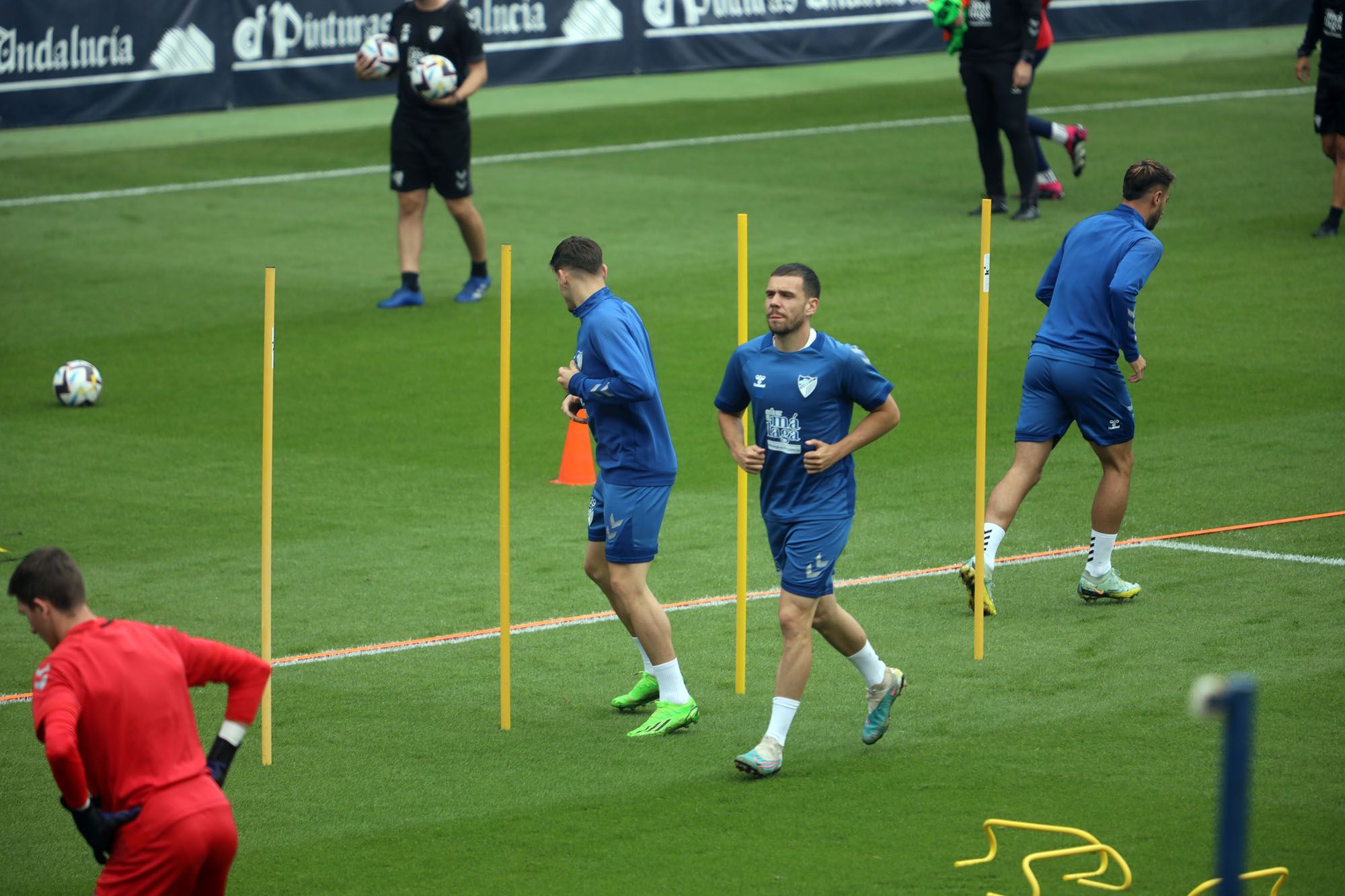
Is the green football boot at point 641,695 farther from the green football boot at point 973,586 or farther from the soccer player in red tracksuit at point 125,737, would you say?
the soccer player in red tracksuit at point 125,737

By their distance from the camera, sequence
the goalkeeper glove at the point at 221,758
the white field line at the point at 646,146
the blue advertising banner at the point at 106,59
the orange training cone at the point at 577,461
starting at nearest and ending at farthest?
the goalkeeper glove at the point at 221,758
the orange training cone at the point at 577,461
the white field line at the point at 646,146
the blue advertising banner at the point at 106,59

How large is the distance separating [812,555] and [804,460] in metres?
0.41

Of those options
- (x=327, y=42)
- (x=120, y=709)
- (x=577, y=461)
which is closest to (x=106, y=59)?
(x=327, y=42)

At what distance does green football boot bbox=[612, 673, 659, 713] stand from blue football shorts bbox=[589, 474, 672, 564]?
0.67 meters

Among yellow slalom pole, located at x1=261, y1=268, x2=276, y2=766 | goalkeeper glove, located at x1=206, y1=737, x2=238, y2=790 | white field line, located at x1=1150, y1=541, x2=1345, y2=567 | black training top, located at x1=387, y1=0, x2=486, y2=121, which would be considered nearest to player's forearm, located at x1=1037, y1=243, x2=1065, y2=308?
white field line, located at x1=1150, y1=541, x2=1345, y2=567

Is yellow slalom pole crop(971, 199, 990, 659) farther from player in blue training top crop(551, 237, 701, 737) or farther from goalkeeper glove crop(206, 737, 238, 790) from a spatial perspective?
goalkeeper glove crop(206, 737, 238, 790)

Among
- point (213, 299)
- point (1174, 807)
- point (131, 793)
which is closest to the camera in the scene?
point (131, 793)

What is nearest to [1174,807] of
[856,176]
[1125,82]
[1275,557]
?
[1275,557]

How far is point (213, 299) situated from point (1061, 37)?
21.1 m

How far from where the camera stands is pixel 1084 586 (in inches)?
388

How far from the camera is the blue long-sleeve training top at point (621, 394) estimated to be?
8.05 m

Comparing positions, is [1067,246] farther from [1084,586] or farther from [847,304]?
[847,304]

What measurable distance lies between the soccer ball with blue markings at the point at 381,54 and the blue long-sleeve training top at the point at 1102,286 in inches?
343

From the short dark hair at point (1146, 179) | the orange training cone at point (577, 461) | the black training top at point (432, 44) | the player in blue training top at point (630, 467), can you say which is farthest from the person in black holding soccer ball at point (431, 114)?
the player in blue training top at point (630, 467)
